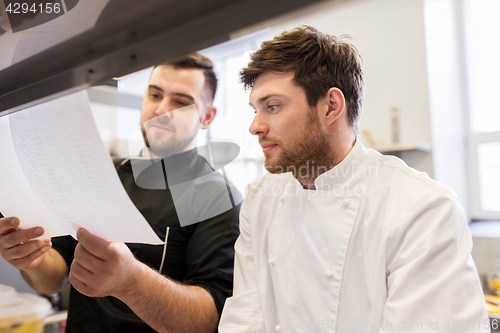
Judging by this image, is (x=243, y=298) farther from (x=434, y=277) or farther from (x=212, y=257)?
(x=434, y=277)

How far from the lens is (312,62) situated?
857 mm

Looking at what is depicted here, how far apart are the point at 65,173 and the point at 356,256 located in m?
0.63

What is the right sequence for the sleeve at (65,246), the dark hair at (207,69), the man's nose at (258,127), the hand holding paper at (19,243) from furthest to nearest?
the sleeve at (65,246) → the man's nose at (258,127) → the dark hair at (207,69) → the hand holding paper at (19,243)

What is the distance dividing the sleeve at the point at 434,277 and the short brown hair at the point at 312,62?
1.18ft

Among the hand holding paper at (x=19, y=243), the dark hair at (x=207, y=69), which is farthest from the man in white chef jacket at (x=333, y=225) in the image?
the hand holding paper at (x=19, y=243)

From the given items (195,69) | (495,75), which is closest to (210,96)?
(195,69)

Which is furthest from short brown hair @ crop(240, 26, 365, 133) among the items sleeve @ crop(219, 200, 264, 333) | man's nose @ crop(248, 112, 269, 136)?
sleeve @ crop(219, 200, 264, 333)

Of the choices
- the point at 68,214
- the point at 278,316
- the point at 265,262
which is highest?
the point at 68,214

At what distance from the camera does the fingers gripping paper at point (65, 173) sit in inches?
10.1

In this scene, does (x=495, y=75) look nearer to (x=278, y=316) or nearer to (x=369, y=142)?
(x=369, y=142)

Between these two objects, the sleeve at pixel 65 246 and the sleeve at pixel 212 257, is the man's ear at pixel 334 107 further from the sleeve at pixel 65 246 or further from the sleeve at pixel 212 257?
the sleeve at pixel 65 246

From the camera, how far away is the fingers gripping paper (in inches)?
10.1

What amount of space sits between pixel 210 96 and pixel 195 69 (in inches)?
2.2

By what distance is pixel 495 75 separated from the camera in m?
2.83
